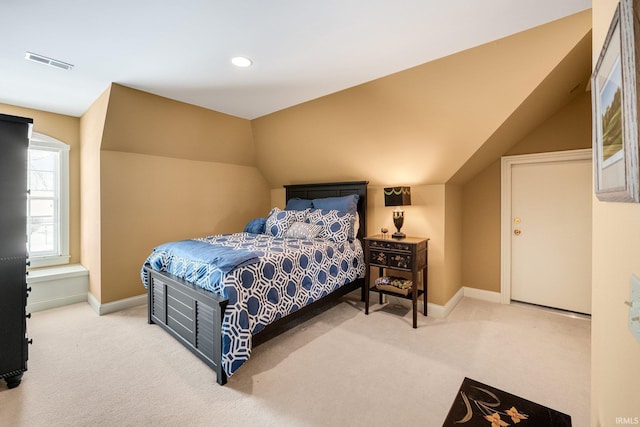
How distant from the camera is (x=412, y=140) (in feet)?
9.95

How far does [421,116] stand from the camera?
2.75 m

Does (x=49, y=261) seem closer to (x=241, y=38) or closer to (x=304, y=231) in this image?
(x=304, y=231)

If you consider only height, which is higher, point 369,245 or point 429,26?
point 429,26

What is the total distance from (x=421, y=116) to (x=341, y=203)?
1.48 meters

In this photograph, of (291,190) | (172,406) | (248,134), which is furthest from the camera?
(291,190)

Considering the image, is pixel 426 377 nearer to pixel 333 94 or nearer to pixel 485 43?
pixel 485 43

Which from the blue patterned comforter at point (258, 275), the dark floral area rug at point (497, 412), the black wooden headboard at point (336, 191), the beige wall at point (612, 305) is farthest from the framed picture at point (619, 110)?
the black wooden headboard at point (336, 191)

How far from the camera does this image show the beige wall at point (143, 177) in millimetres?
3232

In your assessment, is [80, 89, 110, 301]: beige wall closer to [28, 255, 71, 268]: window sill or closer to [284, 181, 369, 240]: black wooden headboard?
[28, 255, 71, 268]: window sill

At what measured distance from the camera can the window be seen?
3650 millimetres

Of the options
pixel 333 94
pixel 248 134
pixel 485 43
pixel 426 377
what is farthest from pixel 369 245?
pixel 248 134

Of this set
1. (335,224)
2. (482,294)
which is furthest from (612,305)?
(482,294)

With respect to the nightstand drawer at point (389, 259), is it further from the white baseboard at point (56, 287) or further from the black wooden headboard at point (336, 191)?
the white baseboard at point (56, 287)

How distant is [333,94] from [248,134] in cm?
175
